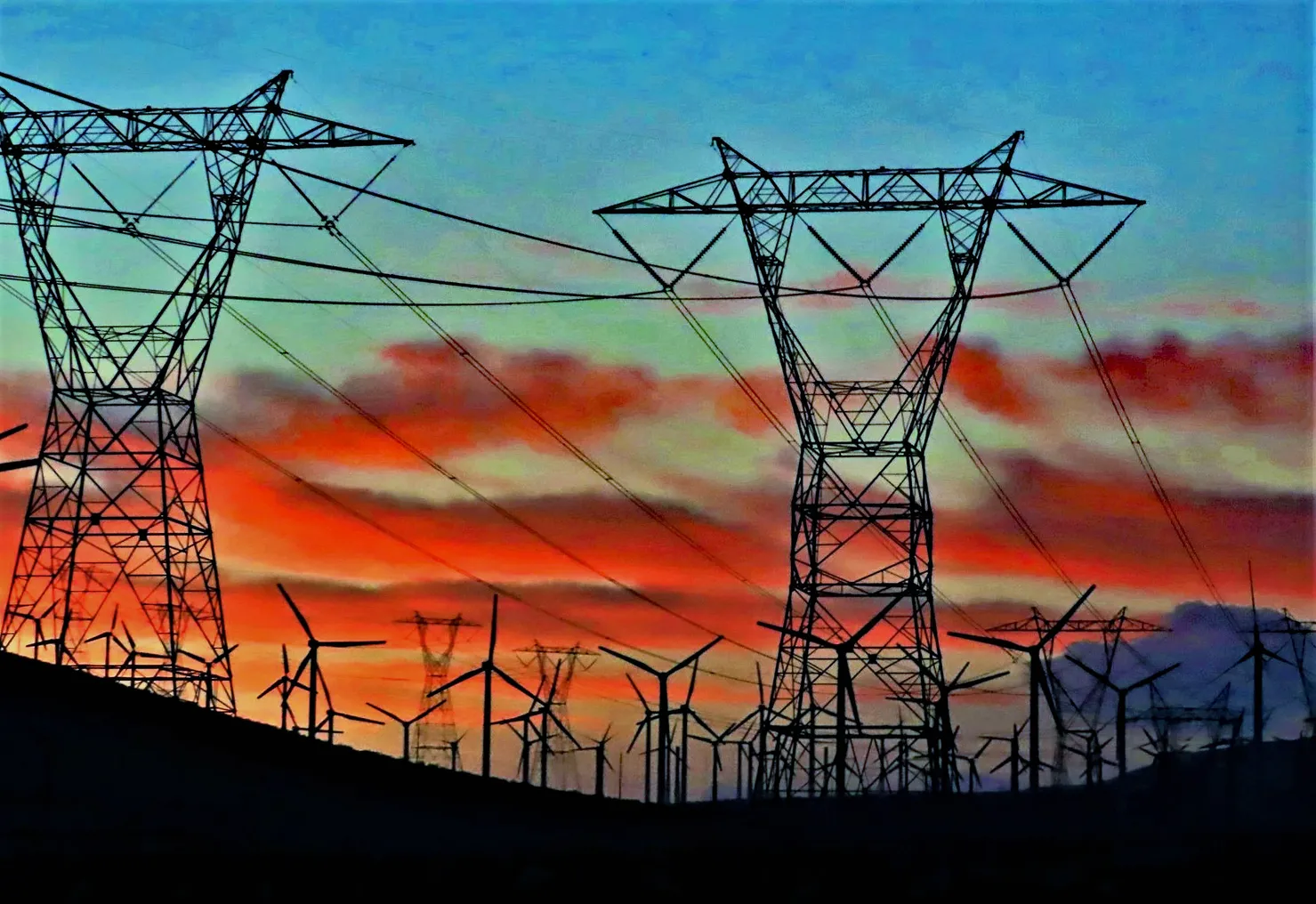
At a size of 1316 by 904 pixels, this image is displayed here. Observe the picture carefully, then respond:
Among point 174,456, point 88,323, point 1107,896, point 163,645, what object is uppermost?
point 88,323

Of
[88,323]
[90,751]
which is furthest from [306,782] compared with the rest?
[88,323]

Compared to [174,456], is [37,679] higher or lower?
lower

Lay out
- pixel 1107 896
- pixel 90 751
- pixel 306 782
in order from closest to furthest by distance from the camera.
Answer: pixel 1107 896 → pixel 90 751 → pixel 306 782

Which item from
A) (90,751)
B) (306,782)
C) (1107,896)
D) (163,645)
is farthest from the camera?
(163,645)

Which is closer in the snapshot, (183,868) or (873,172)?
(183,868)

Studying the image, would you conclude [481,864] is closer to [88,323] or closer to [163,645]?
[163,645]

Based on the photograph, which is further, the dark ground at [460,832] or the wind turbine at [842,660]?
the wind turbine at [842,660]

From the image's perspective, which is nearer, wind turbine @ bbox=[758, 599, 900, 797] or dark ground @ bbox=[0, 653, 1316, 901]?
dark ground @ bbox=[0, 653, 1316, 901]
